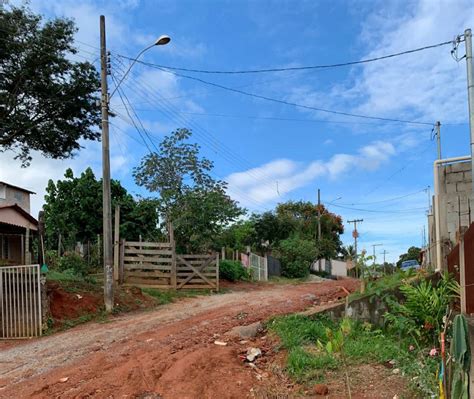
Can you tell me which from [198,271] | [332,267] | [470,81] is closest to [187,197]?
[198,271]

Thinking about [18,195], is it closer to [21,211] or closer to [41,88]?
[21,211]

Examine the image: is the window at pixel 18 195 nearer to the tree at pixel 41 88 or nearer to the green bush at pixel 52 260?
the green bush at pixel 52 260

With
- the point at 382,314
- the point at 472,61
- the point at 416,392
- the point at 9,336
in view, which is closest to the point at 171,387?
the point at 416,392

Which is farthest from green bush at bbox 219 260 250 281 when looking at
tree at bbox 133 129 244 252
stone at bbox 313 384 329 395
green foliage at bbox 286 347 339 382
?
stone at bbox 313 384 329 395

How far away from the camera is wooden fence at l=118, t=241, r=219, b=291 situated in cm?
1759

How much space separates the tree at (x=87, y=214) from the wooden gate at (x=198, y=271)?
716cm

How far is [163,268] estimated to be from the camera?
708 inches

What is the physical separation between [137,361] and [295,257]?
1103 inches

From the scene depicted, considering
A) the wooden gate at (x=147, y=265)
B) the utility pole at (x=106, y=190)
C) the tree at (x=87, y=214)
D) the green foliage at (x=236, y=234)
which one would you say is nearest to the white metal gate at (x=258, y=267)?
the green foliage at (x=236, y=234)

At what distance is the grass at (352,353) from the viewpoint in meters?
5.45

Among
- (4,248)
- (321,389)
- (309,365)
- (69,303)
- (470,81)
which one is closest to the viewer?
(321,389)

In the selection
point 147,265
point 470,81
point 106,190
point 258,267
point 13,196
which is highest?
point 470,81

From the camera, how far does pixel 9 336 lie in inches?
431

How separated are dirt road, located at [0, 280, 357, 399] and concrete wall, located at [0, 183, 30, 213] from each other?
22.1 meters
